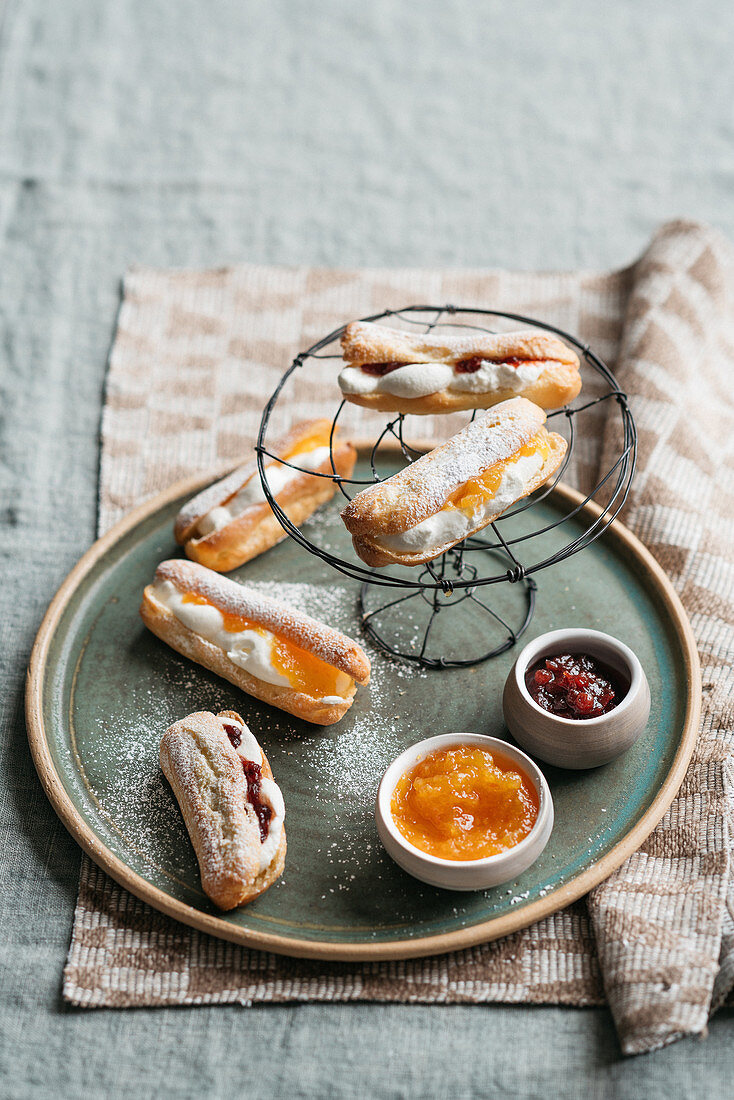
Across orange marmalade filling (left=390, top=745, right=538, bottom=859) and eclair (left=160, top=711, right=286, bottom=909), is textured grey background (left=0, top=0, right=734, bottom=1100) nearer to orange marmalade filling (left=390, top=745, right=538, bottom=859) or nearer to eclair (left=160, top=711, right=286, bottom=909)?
eclair (left=160, top=711, right=286, bottom=909)

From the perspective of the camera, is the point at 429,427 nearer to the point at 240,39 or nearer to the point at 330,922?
the point at 330,922

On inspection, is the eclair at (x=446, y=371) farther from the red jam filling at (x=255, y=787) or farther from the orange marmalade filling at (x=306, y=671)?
the red jam filling at (x=255, y=787)

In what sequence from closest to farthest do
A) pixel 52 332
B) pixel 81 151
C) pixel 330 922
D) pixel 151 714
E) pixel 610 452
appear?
pixel 330 922
pixel 151 714
pixel 610 452
pixel 52 332
pixel 81 151

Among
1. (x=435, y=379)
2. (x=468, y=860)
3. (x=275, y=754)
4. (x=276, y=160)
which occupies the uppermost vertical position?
(x=435, y=379)

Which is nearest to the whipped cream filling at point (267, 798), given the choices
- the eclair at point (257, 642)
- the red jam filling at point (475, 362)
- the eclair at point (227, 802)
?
the eclair at point (227, 802)

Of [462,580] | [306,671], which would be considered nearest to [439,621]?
[462,580]

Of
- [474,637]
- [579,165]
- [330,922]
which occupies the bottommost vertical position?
[330,922]

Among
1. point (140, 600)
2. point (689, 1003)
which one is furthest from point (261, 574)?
point (689, 1003)

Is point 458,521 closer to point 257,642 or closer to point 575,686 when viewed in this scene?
point 575,686
